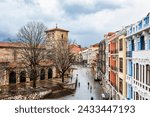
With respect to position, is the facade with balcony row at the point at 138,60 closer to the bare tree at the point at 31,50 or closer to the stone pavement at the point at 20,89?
the stone pavement at the point at 20,89

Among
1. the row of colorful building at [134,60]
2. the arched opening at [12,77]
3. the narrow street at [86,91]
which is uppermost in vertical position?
the row of colorful building at [134,60]

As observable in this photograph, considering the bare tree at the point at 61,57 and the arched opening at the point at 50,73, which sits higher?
the bare tree at the point at 61,57

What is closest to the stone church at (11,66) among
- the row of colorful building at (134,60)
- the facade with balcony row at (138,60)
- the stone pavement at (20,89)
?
the stone pavement at (20,89)

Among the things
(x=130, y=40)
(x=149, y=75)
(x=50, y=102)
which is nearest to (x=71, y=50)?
(x=130, y=40)

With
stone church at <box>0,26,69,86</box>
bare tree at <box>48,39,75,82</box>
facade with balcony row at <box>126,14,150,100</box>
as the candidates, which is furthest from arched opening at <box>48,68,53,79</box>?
facade with balcony row at <box>126,14,150,100</box>

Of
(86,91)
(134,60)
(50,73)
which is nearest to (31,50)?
(86,91)

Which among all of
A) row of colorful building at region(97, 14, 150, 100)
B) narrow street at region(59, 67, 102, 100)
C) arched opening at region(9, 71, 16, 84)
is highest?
row of colorful building at region(97, 14, 150, 100)

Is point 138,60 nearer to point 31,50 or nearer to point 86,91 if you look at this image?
point 86,91

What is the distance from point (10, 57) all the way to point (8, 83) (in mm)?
1017

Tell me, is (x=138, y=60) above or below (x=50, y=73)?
above

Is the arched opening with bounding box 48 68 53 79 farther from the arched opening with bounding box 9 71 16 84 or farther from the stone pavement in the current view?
the arched opening with bounding box 9 71 16 84

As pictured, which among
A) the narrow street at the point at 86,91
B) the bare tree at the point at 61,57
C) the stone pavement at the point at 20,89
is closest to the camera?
the narrow street at the point at 86,91

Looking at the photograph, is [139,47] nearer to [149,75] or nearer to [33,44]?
[149,75]

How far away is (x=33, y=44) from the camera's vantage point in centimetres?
759
